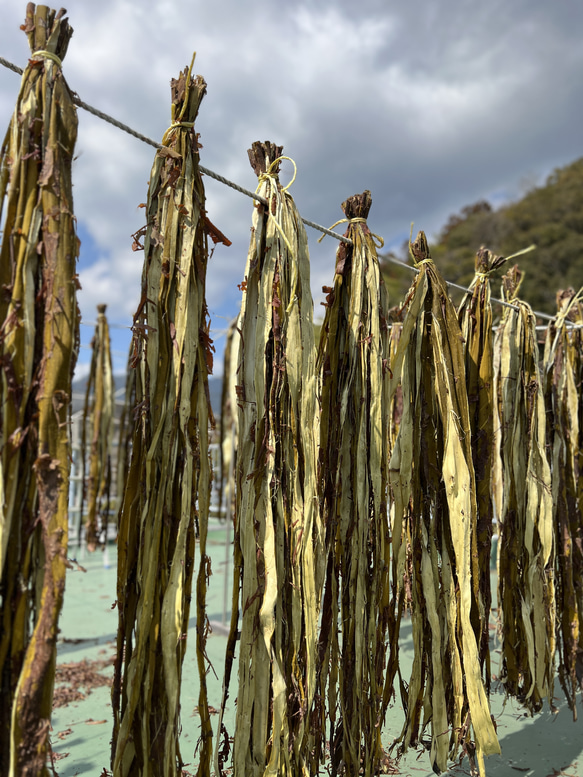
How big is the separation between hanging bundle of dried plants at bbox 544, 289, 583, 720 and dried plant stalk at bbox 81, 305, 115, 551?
10.6ft

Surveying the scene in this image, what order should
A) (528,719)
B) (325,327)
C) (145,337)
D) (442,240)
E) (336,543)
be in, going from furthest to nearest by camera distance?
1. (442,240)
2. (528,719)
3. (325,327)
4. (336,543)
5. (145,337)

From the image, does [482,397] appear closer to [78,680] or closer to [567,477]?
[567,477]

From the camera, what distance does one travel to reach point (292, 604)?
1.36m

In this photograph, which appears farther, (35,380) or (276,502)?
(276,502)

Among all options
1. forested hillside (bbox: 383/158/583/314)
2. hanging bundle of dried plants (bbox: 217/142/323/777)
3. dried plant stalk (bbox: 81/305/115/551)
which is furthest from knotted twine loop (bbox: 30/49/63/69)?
forested hillside (bbox: 383/158/583/314)

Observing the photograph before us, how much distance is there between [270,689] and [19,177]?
3.94 feet

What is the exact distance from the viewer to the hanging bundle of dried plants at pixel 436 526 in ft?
5.25

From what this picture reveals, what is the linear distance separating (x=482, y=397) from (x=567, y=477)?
0.81 m

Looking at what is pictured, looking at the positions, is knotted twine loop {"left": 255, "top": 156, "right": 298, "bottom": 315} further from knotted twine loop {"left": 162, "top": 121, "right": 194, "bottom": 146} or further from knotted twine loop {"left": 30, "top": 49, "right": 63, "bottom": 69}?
knotted twine loop {"left": 30, "top": 49, "right": 63, "bottom": 69}

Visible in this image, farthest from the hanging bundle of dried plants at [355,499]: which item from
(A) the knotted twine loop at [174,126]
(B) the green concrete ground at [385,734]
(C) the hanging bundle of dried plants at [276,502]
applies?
(A) the knotted twine loop at [174,126]

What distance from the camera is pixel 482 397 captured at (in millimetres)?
1954

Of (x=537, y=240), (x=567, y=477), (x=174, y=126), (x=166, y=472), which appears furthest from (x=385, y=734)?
(x=537, y=240)

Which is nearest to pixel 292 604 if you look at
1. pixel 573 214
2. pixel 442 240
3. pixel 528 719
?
pixel 528 719

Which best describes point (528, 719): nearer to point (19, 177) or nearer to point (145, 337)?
point (145, 337)
